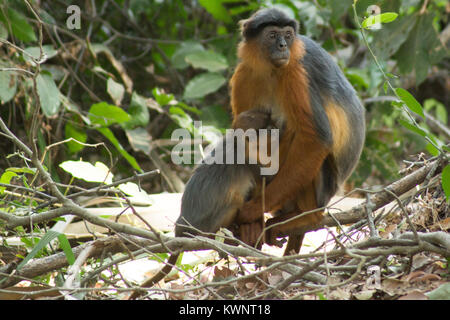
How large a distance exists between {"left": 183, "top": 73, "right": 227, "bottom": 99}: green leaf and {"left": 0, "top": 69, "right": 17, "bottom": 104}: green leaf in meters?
2.55

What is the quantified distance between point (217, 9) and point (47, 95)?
138 inches

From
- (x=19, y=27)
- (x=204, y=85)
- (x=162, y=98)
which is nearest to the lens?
(x=19, y=27)

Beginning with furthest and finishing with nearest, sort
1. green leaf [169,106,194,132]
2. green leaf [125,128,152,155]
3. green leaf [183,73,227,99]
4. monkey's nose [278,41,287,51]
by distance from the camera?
green leaf [183,73,227,99] → green leaf [169,106,194,132] → green leaf [125,128,152,155] → monkey's nose [278,41,287,51]

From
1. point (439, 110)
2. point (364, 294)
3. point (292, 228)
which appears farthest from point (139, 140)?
point (439, 110)

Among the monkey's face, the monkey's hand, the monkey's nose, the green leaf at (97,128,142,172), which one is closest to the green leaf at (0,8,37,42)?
the green leaf at (97,128,142,172)

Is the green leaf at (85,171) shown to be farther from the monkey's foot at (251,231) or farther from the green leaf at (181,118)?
the green leaf at (181,118)

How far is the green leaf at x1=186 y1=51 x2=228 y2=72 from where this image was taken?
8.12m

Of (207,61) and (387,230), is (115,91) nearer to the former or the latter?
(207,61)

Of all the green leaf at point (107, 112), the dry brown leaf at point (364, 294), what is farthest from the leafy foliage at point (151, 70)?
the dry brown leaf at point (364, 294)

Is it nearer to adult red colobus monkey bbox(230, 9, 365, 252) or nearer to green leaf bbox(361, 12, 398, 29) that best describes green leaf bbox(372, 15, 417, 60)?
adult red colobus monkey bbox(230, 9, 365, 252)

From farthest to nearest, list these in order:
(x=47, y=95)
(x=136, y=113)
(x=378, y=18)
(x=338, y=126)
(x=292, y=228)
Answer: (x=136, y=113)
(x=47, y=95)
(x=338, y=126)
(x=292, y=228)
(x=378, y=18)

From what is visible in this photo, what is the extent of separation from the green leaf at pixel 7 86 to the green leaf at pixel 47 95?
0.34 meters

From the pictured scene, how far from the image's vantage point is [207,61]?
26.8ft
